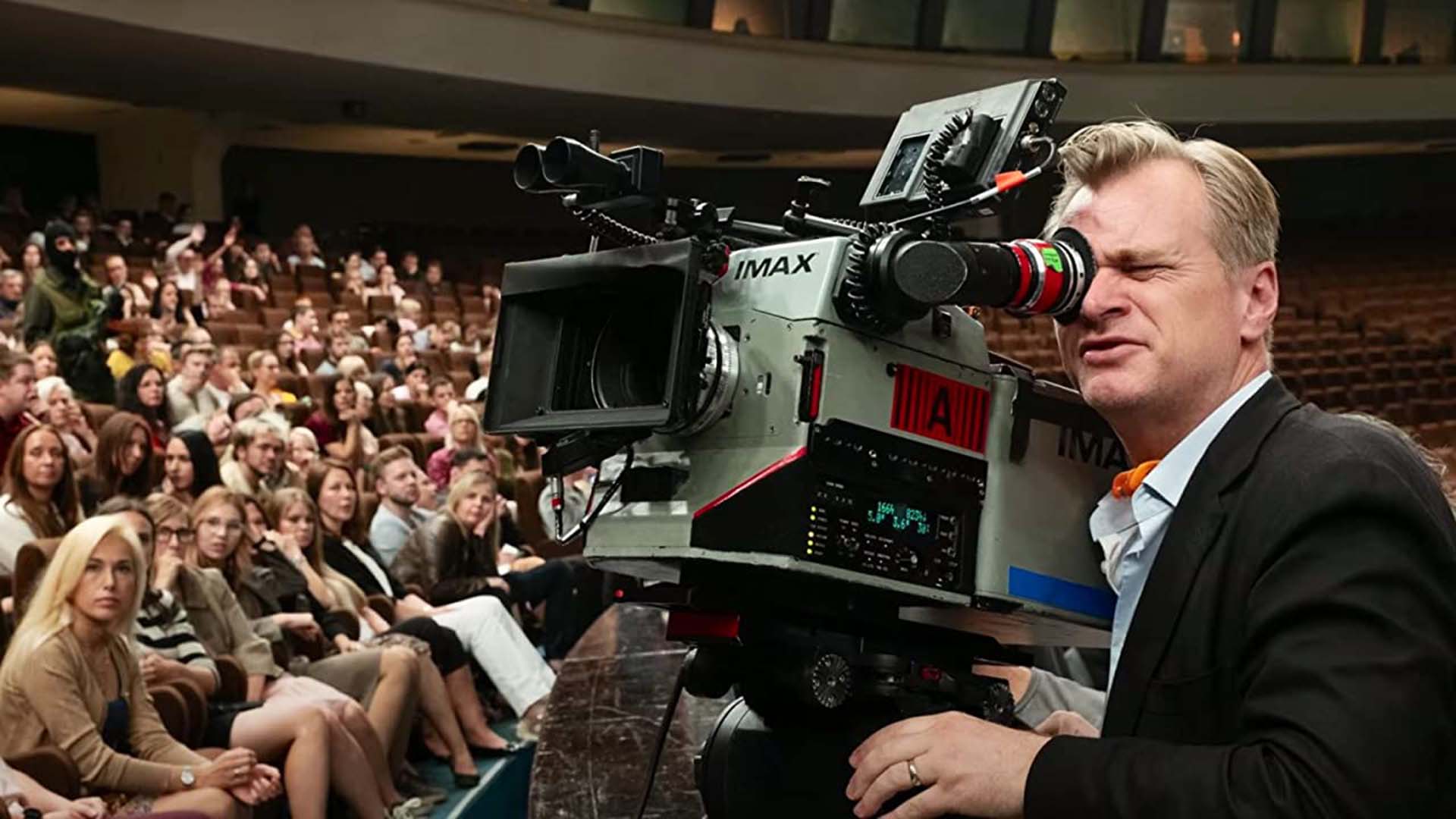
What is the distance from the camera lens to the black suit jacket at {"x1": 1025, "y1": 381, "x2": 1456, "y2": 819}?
818 mm

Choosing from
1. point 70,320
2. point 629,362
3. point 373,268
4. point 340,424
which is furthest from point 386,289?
point 629,362

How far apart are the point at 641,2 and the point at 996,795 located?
41.8ft

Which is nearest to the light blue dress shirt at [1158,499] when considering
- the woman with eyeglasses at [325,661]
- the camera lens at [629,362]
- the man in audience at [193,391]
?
the camera lens at [629,362]

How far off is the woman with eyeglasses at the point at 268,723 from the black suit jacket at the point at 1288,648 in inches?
105

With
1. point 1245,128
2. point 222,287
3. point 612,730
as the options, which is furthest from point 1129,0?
point 612,730

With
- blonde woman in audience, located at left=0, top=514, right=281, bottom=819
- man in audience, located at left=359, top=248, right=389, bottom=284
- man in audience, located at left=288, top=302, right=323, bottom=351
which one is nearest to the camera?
blonde woman in audience, located at left=0, top=514, right=281, bottom=819

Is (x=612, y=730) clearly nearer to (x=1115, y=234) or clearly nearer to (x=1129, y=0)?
(x=1115, y=234)

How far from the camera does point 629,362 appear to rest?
121 cm

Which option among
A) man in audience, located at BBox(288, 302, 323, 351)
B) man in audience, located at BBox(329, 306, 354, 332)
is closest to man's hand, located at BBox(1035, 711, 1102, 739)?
man in audience, located at BBox(288, 302, 323, 351)

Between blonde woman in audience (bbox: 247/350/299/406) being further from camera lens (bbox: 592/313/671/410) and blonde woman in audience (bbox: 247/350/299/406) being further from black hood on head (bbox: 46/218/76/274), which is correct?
camera lens (bbox: 592/313/671/410)

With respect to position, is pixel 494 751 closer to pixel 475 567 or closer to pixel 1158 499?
pixel 475 567

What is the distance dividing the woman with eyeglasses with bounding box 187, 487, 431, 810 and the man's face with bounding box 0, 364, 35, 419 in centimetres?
103

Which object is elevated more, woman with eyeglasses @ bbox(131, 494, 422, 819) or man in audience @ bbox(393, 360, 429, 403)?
woman with eyeglasses @ bbox(131, 494, 422, 819)

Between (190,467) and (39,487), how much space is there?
→ 0.62m
